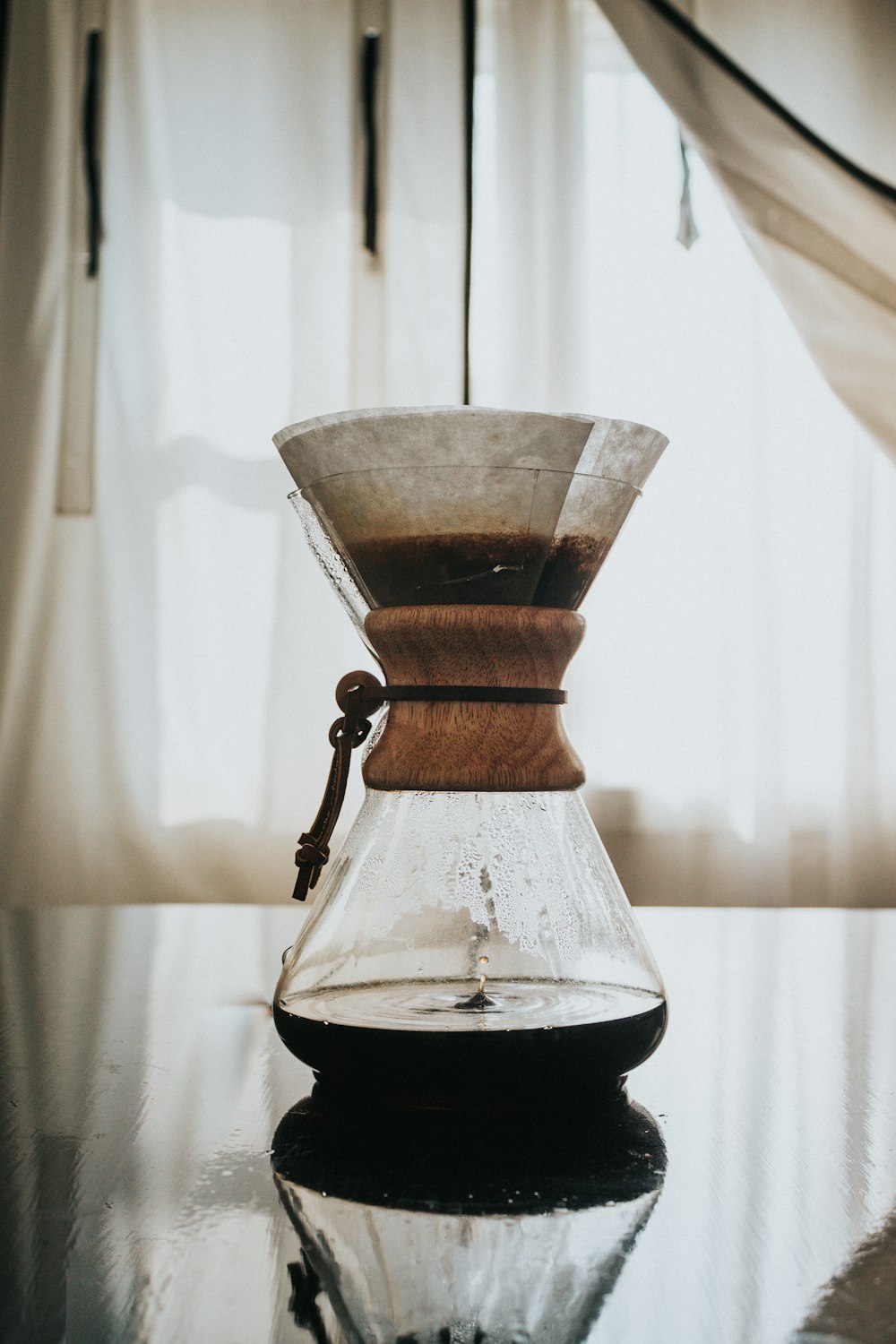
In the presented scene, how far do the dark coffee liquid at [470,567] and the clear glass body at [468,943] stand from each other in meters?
0.06

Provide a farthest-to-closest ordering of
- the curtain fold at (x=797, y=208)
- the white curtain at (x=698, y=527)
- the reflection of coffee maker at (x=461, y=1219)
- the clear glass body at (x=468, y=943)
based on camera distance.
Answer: the white curtain at (x=698, y=527) → the curtain fold at (x=797, y=208) → the clear glass body at (x=468, y=943) → the reflection of coffee maker at (x=461, y=1219)

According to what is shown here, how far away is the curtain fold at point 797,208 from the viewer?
172 cm

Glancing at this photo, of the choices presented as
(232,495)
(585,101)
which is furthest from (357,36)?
(232,495)

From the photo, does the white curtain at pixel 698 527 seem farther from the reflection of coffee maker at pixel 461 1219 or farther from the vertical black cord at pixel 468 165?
the reflection of coffee maker at pixel 461 1219

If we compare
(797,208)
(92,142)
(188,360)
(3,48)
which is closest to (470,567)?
(797,208)

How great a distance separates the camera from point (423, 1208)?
0.26 metres

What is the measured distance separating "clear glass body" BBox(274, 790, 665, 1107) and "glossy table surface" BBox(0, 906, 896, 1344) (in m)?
0.03

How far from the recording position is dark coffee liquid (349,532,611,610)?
35cm

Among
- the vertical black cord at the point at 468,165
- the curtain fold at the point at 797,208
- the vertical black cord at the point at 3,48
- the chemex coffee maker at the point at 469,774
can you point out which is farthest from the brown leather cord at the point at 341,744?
the vertical black cord at the point at 3,48

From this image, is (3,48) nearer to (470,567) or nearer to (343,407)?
(343,407)

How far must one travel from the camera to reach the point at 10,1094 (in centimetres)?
37

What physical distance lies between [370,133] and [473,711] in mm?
1972

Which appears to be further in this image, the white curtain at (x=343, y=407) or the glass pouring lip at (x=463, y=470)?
the white curtain at (x=343, y=407)

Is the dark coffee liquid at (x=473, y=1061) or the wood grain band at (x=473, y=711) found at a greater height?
the wood grain band at (x=473, y=711)
